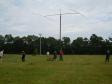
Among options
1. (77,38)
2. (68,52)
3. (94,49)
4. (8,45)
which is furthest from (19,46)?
(77,38)

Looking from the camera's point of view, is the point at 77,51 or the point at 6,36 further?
the point at 6,36

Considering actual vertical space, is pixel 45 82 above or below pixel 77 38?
below

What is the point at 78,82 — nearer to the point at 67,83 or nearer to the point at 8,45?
the point at 67,83

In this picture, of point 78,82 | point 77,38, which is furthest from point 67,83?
point 77,38

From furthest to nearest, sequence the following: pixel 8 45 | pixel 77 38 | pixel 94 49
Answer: pixel 77 38, pixel 8 45, pixel 94 49

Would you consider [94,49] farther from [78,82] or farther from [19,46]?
[78,82]

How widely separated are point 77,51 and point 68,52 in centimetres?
343

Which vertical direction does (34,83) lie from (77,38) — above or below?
below

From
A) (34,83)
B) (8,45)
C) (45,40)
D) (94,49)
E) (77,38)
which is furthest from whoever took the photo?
(77,38)

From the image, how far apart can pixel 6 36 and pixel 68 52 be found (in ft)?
162

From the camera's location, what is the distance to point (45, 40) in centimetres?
14200

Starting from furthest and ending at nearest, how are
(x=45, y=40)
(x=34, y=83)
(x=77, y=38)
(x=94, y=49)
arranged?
(x=77, y=38), (x=45, y=40), (x=94, y=49), (x=34, y=83)

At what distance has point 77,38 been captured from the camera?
506 feet

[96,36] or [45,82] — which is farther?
[96,36]
